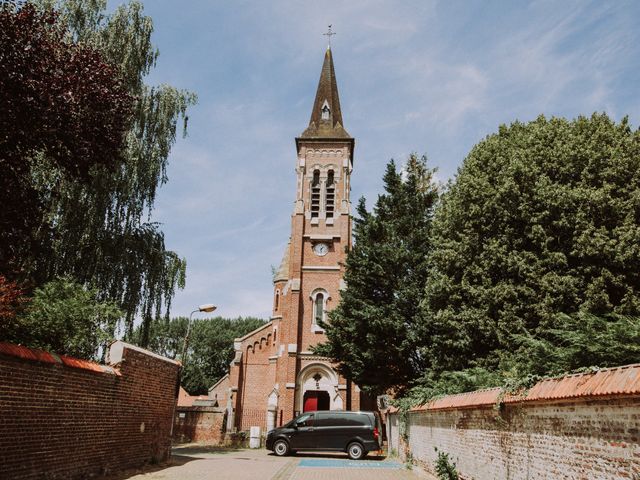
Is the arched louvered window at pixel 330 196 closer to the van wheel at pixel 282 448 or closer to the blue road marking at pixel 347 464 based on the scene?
the van wheel at pixel 282 448

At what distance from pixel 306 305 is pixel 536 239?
18.9 meters

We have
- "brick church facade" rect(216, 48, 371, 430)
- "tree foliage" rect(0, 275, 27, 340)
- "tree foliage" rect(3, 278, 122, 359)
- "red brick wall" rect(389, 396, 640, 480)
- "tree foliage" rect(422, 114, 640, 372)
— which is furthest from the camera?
"brick church facade" rect(216, 48, 371, 430)

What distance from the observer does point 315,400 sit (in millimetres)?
30969

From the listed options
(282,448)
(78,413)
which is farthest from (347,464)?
(78,413)

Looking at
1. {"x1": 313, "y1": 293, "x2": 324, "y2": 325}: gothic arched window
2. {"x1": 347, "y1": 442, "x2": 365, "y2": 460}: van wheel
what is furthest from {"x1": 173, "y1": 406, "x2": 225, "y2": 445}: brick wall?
{"x1": 347, "y1": 442, "x2": 365, "y2": 460}: van wheel

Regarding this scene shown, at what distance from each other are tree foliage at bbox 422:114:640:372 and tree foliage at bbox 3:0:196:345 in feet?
32.7

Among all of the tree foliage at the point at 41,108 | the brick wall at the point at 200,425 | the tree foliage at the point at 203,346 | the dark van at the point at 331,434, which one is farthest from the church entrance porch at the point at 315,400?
the tree foliage at the point at 203,346

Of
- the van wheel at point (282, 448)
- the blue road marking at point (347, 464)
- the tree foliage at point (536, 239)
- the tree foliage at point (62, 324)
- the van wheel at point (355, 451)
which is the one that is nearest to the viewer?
the tree foliage at point (62, 324)

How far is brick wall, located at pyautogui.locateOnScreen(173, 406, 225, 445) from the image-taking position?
2612 cm

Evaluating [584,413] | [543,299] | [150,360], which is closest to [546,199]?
[543,299]

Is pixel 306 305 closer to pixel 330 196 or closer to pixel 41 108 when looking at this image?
pixel 330 196

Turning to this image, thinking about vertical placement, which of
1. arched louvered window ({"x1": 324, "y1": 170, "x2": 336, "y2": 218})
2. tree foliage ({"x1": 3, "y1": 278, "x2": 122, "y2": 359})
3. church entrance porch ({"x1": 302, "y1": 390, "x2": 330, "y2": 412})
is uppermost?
arched louvered window ({"x1": 324, "y1": 170, "x2": 336, "y2": 218})

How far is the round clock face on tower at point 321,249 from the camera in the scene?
110ft

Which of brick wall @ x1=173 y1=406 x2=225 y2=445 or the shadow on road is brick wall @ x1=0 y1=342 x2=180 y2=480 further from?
brick wall @ x1=173 y1=406 x2=225 y2=445
